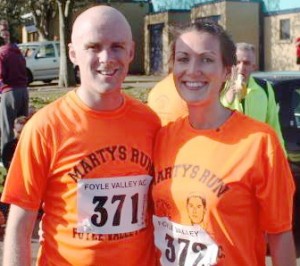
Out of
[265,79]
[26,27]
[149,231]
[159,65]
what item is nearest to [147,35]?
[159,65]

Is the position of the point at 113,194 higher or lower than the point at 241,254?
higher

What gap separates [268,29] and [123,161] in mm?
30236

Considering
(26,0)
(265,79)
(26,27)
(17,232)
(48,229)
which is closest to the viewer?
(17,232)

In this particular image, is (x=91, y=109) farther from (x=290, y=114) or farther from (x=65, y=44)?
(x=65, y=44)

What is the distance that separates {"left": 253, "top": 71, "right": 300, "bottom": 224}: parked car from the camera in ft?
20.6

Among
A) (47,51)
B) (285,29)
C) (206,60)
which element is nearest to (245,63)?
(206,60)

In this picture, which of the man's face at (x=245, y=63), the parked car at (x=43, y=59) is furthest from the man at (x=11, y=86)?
the parked car at (x=43, y=59)

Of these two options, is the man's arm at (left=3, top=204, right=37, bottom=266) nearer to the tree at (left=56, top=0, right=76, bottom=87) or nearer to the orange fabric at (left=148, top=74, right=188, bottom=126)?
the orange fabric at (left=148, top=74, right=188, bottom=126)

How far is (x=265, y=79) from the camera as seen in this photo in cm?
646

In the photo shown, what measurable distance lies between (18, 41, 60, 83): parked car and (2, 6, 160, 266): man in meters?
26.5

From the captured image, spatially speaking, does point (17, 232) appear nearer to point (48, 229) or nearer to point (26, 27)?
point (48, 229)

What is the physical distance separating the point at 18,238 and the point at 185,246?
612 millimetres

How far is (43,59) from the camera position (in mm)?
29203

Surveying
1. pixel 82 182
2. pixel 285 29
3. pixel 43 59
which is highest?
pixel 285 29
